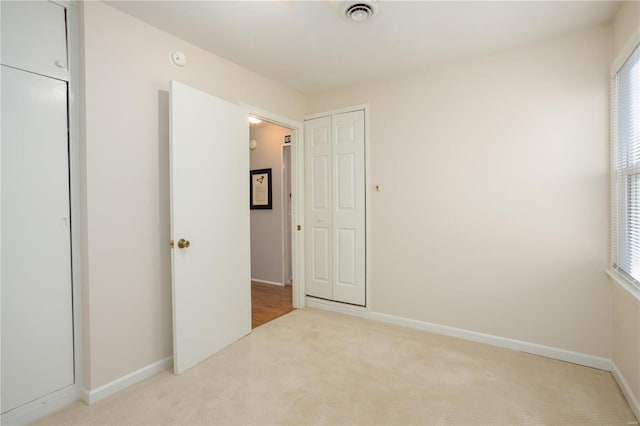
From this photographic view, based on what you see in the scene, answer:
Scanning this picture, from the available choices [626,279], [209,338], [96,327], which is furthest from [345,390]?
[626,279]

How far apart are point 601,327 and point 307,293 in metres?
2.57

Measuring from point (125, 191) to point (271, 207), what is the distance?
2.76 m

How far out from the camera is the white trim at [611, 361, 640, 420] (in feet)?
5.70

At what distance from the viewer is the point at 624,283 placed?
6.29 ft

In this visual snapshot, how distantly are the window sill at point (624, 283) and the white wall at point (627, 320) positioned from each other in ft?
0.06

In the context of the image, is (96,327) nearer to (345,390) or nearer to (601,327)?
(345,390)

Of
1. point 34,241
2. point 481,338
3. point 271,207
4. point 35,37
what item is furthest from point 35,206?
point 481,338

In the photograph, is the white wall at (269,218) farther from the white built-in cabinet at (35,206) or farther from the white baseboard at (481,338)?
the white built-in cabinet at (35,206)

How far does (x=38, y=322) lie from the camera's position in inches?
70.2

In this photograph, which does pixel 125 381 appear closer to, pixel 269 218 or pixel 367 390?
pixel 367 390

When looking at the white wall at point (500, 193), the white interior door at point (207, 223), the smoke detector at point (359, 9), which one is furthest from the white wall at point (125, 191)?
the white wall at point (500, 193)

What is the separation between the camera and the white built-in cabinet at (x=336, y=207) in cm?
333

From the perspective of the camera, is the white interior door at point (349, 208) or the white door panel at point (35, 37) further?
the white interior door at point (349, 208)

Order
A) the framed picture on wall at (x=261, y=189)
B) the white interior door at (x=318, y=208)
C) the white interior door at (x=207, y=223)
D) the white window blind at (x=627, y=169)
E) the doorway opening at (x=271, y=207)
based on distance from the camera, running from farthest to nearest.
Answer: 1. the framed picture on wall at (x=261, y=189)
2. the doorway opening at (x=271, y=207)
3. the white interior door at (x=318, y=208)
4. the white interior door at (x=207, y=223)
5. the white window blind at (x=627, y=169)
